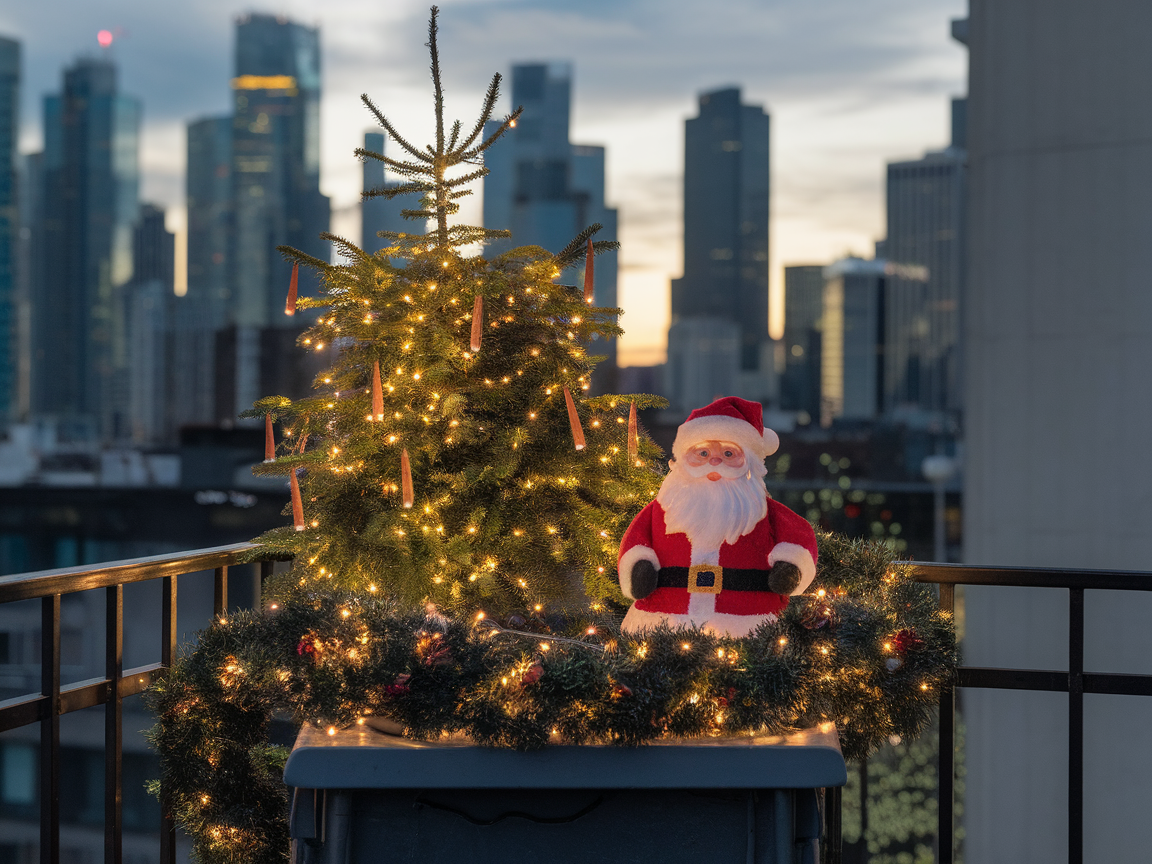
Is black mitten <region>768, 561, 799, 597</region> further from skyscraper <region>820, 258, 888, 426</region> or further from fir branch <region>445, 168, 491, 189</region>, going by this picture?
skyscraper <region>820, 258, 888, 426</region>

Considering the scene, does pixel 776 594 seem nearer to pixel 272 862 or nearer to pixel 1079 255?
pixel 272 862

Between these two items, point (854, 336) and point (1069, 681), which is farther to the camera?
point (854, 336)

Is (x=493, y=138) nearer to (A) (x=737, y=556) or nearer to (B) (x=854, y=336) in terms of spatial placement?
(A) (x=737, y=556)

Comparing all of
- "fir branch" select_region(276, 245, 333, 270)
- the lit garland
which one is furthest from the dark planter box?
"fir branch" select_region(276, 245, 333, 270)

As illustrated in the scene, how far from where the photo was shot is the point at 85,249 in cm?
9325

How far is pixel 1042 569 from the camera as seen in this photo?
255cm

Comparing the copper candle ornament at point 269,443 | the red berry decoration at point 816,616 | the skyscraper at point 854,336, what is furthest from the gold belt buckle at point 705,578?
the skyscraper at point 854,336

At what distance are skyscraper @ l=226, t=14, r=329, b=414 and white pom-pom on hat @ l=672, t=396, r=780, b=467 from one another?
198ft

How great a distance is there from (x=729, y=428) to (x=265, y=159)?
288ft

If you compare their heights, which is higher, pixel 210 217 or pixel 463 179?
pixel 210 217

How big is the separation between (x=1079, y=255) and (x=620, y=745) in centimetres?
517

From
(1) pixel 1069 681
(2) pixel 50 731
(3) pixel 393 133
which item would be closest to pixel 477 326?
(3) pixel 393 133

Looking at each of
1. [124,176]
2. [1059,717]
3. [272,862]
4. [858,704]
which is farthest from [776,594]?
[124,176]

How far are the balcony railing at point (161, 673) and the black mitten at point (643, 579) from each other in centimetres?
71
